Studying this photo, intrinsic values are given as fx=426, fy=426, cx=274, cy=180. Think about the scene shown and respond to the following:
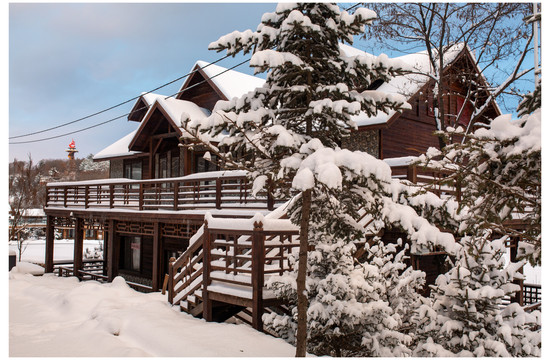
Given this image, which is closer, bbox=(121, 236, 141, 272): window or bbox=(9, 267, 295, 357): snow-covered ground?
bbox=(9, 267, 295, 357): snow-covered ground

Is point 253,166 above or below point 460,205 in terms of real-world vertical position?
above

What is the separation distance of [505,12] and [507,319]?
11570 mm

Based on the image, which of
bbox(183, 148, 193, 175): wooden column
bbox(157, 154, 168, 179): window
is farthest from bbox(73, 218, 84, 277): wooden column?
bbox(183, 148, 193, 175): wooden column

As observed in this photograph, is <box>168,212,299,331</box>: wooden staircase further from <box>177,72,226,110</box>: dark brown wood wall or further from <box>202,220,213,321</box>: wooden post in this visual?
<box>177,72,226,110</box>: dark brown wood wall

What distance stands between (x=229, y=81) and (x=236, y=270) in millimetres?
12697

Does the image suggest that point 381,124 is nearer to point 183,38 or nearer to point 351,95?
point 183,38

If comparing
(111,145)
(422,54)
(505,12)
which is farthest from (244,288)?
(111,145)

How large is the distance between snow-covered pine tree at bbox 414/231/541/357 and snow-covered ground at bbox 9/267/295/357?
2281mm

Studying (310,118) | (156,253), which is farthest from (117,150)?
(310,118)

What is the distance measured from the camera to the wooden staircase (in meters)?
8.11

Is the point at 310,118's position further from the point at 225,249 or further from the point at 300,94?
the point at 225,249

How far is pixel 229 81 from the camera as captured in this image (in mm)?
19531

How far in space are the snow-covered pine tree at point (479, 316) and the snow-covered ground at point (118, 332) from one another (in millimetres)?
→ 2281
